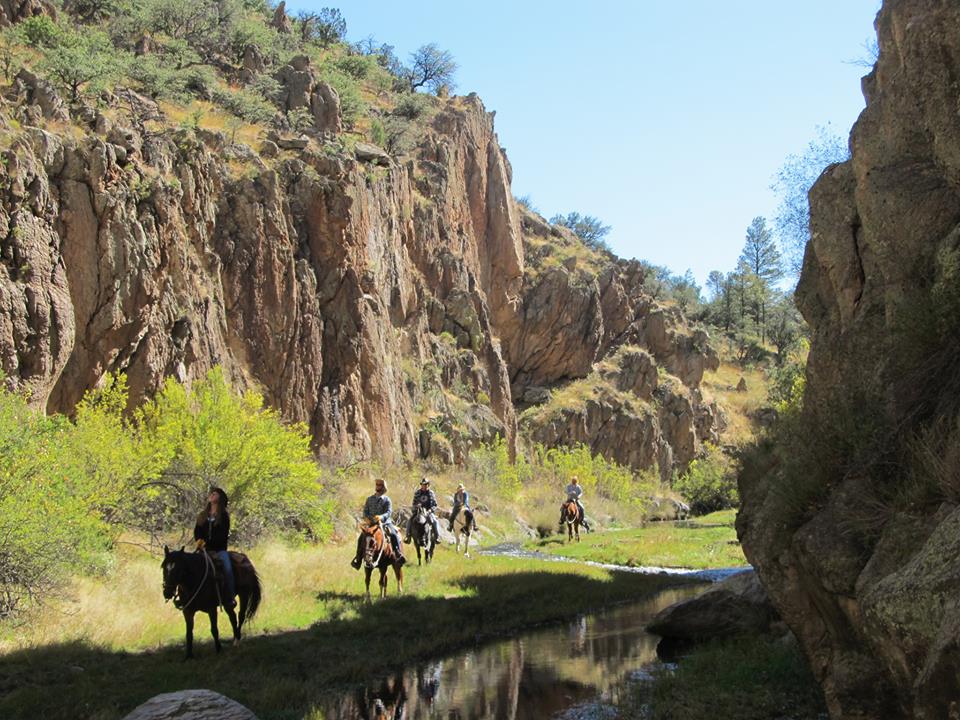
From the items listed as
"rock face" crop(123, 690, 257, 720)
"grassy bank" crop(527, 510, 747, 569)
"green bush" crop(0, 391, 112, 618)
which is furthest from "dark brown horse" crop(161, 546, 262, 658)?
"grassy bank" crop(527, 510, 747, 569)

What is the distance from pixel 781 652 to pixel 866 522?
461 centimetres

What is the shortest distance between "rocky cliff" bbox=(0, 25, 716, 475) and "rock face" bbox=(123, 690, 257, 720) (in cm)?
1957

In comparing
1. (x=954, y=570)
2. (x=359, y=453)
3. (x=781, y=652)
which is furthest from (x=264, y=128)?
(x=954, y=570)

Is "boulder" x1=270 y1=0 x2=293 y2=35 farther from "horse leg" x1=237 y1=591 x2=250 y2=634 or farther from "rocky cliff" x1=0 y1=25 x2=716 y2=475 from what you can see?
"horse leg" x1=237 y1=591 x2=250 y2=634

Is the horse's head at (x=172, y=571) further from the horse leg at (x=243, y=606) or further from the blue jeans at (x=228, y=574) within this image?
the horse leg at (x=243, y=606)

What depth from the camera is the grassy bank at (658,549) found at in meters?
27.0

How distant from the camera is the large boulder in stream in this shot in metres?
13.5

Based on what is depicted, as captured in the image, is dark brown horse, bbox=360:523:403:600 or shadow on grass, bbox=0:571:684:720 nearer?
shadow on grass, bbox=0:571:684:720

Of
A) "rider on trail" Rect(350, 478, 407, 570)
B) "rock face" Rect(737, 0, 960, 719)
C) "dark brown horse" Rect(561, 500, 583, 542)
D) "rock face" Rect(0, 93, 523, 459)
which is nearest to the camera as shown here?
"rock face" Rect(737, 0, 960, 719)

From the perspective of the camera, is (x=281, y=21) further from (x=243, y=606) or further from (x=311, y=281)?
(x=243, y=606)

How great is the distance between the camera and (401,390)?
4781cm

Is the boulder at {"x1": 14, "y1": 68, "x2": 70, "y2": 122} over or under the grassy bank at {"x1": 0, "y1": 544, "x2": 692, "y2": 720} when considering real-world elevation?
over

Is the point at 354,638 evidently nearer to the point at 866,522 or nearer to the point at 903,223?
the point at 866,522

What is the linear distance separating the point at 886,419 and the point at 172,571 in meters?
9.59
